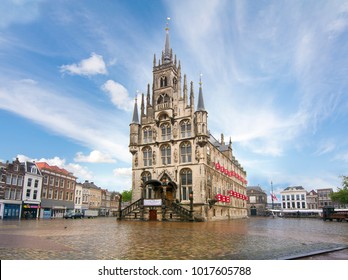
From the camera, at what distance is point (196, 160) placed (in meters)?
41.9

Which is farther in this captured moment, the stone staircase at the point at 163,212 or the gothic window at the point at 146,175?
the gothic window at the point at 146,175

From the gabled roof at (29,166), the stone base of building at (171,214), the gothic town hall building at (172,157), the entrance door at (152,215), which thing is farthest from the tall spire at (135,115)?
the gabled roof at (29,166)

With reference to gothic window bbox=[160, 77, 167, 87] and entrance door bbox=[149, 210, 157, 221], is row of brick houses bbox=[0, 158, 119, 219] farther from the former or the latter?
gothic window bbox=[160, 77, 167, 87]

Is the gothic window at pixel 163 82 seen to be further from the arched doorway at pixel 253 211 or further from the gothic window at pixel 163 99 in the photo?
the arched doorway at pixel 253 211

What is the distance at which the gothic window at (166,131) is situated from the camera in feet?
150

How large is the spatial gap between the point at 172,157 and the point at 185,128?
506 cm

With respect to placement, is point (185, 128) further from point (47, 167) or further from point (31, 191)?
point (47, 167)

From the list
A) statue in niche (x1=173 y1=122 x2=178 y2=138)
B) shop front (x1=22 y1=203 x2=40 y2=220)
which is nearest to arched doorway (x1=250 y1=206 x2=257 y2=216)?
statue in niche (x1=173 y1=122 x2=178 y2=138)

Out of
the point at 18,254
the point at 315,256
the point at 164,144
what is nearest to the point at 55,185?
the point at 164,144

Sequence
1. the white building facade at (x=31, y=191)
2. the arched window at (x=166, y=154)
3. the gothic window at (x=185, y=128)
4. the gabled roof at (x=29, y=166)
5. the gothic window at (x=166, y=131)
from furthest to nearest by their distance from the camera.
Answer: the gabled roof at (x=29, y=166) < the white building facade at (x=31, y=191) < the gothic window at (x=166, y=131) < the arched window at (x=166, y=154) < the gothic window at (x=185, y=128)

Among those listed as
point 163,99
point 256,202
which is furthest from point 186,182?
point 256,202

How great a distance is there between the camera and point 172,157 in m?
44.1

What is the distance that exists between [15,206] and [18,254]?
50.9 m

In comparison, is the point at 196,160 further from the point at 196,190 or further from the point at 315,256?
the point at 315,256
